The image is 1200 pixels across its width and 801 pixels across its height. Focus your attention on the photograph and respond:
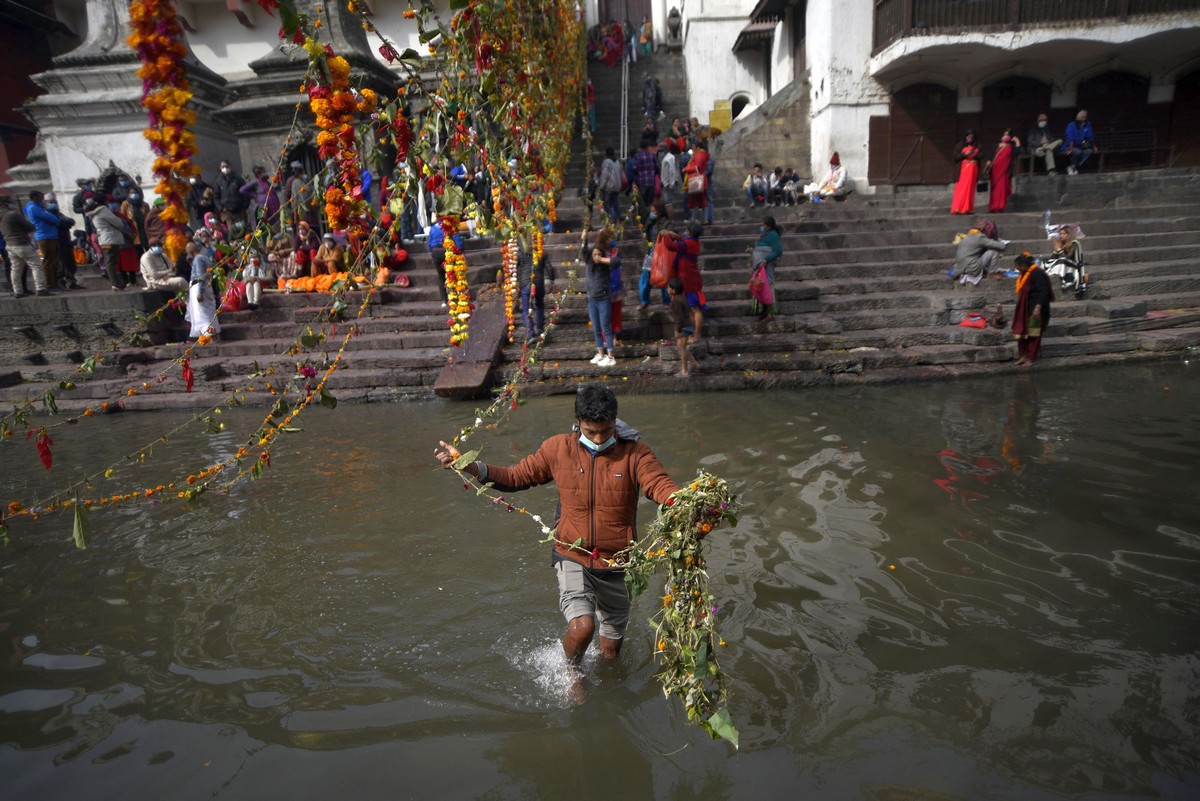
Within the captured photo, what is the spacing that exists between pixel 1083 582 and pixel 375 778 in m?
4.13

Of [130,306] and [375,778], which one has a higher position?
[130,306]

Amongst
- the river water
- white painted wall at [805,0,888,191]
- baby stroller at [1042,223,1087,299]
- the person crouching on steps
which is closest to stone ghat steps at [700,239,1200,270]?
Result: baby stroller at [1042,223,1087,299]

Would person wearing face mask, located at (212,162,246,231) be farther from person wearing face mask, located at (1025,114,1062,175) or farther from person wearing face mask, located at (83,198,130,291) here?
person wearing face mask, located at (1025,114,1062,175)

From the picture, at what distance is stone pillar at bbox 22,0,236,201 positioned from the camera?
12719mm

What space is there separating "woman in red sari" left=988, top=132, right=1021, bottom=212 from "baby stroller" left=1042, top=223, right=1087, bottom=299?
2.86 meters

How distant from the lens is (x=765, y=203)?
606 inches

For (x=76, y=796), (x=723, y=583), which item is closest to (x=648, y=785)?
(x=723, y=583)

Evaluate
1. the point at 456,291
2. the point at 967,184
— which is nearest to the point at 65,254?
the point at 456,291

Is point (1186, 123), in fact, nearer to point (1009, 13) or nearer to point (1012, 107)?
point (1012, 107)

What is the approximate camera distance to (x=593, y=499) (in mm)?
3383

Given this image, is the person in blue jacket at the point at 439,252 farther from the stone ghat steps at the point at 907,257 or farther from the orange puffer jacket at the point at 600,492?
the orange puffer jacket at the point at 600,492

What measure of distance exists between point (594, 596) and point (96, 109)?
582 inches

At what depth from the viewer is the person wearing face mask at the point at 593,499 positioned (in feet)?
10.9

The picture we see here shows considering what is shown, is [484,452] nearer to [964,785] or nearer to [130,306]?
[964,785]
